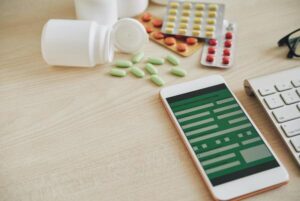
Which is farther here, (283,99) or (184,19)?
(184,19)

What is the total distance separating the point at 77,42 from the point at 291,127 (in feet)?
1.00

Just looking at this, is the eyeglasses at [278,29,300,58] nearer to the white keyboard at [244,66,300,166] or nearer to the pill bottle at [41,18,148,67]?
the white keyboard at [244,66,300,166]

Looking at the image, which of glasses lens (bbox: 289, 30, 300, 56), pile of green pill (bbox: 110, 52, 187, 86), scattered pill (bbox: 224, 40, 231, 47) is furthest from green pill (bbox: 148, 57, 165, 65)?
glasses lens (bbox: 289, 30, 300, 56)

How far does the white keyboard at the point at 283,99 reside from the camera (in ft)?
1.48

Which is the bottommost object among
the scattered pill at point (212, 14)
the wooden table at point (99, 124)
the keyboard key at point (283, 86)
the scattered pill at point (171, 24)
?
the wooden table at point (99, 124)

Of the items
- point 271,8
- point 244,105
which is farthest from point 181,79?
point 271,8

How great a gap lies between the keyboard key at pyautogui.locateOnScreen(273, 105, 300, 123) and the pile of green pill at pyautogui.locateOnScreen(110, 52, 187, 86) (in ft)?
0.47

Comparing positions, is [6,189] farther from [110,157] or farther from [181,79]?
[181,79]

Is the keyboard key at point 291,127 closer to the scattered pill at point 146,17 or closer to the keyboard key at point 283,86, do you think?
the keyboard key at point 283,86

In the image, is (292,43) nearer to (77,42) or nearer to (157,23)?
(157,23)

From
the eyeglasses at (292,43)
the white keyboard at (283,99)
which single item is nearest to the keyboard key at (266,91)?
the white keyboard at (283,99)

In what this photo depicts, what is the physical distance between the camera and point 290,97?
0.48 metres

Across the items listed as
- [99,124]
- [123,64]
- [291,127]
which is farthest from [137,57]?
[291,127]

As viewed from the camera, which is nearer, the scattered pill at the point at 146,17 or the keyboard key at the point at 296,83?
the keyboard key at the point at 296,83
